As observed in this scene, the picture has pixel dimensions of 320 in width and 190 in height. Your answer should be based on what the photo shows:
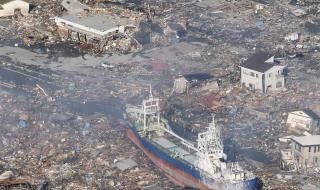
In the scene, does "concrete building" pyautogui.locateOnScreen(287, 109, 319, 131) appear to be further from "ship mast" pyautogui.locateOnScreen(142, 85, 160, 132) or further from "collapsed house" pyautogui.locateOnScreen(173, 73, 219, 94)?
"ship mast" pyautogui.locateOnScreen(142, 85, 160, 132)

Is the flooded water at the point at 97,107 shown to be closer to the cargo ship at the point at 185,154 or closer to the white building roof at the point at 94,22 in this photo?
the cargo ship at the point at 185,154

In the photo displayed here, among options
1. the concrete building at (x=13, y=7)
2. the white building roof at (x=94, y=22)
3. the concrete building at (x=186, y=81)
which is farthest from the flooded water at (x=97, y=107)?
the concrete building at (x=13, y=7)

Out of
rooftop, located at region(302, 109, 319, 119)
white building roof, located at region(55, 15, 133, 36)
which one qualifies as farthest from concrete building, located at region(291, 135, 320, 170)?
white building roof, located at region(55, 15, 133, 36)

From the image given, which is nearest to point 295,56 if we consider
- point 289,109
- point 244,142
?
point 289,109

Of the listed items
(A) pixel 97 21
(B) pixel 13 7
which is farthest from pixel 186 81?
(B) pixel 13 7

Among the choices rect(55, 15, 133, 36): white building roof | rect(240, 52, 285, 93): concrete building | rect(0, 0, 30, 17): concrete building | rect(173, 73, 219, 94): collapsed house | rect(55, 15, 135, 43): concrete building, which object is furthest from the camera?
rect(0, 0, 30, 17): concrete building

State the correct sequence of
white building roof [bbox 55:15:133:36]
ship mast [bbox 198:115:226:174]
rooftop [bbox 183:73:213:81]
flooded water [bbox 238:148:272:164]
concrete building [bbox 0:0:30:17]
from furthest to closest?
1. concrete building [bbox 0:0:30:17]
2. white building roof [bbox 55:15:133:36]
3. rooftop [bbox 183:73:213:81]
4. flooded water [bbox 238:148:272:164]
5. ship mast [bbox 198:115:226:174]
